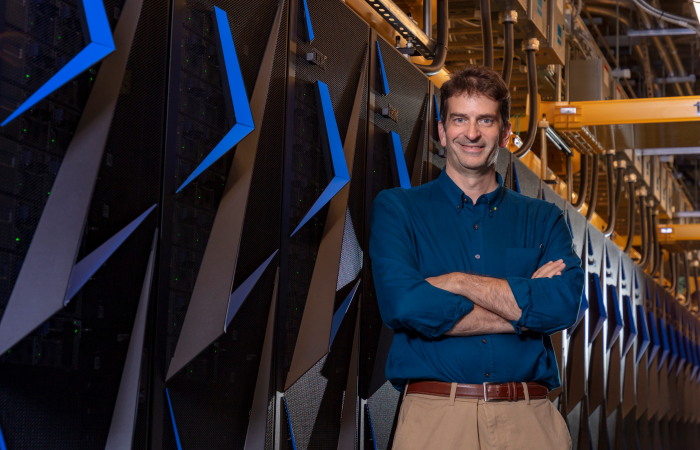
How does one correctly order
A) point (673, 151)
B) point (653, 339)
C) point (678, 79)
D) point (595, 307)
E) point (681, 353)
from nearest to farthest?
point (595, 307)
point (673, 151)
point (678, 79)
point (653, 339)
point (681, 353)

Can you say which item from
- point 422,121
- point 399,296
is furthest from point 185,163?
point 422,121

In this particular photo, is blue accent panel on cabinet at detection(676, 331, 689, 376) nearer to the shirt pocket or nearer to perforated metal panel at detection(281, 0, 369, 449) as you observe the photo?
perforated metal panel at detection(281, 0, 369, 449)

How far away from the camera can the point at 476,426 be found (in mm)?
1767

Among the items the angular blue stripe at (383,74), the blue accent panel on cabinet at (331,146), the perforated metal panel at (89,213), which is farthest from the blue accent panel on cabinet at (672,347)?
the perforated metal panel at (89,213)

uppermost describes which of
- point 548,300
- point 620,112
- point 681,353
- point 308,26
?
point 620,112

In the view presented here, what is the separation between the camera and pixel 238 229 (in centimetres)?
202

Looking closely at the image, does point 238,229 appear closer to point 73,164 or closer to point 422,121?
point 73,164

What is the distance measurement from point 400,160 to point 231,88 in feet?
4.19

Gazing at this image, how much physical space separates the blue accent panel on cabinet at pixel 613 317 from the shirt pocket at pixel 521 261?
572cm

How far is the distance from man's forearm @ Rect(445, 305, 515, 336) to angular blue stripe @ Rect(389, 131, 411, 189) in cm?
137

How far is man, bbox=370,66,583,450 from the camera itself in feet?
5.88

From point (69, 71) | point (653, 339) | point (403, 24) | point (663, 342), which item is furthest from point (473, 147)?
point (663, 342)

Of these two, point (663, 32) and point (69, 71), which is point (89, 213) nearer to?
point (69, 71)

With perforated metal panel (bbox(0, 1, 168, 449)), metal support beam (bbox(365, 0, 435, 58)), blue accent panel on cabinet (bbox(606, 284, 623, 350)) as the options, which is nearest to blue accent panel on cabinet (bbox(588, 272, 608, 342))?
blue accent panel on cabinet (bbox(606, 284, 623, 350))
